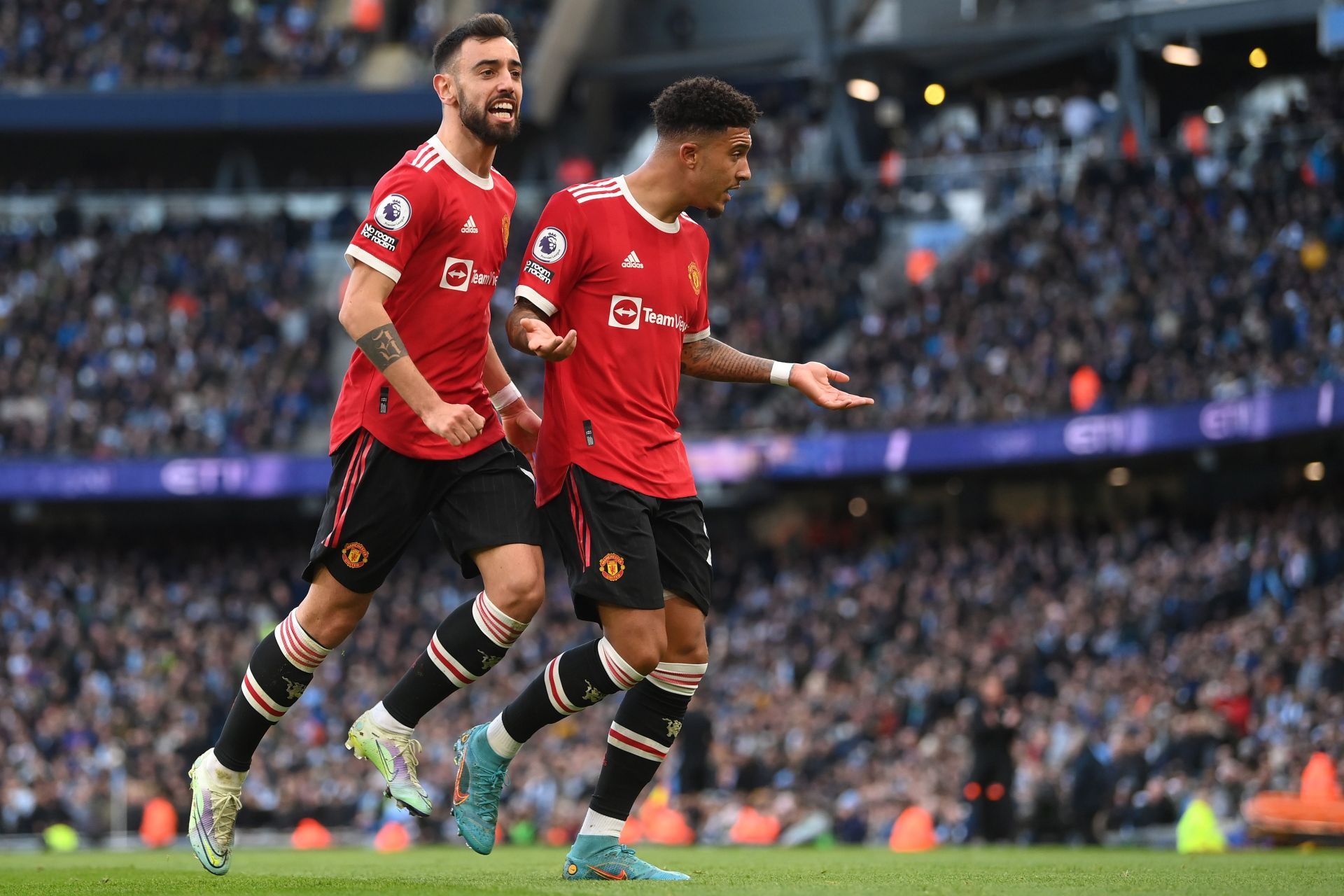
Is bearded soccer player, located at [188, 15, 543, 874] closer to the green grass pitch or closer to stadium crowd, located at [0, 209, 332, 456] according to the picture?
the green grass pitch

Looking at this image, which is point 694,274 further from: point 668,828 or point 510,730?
point 668,828

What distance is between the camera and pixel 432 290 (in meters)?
6.59

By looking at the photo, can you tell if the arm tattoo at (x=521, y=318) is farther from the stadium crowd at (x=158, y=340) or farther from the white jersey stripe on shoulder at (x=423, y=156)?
the stadium crowd at (x=158, y=340)

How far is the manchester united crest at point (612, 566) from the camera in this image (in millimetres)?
6336

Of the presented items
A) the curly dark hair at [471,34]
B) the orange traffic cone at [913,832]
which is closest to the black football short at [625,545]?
the curly dark hair at [471,34]

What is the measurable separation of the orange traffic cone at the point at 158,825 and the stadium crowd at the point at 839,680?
1.10 meters

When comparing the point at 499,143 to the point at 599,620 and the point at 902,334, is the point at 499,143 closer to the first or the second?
the point at 599,620

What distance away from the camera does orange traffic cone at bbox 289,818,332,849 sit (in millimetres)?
21359

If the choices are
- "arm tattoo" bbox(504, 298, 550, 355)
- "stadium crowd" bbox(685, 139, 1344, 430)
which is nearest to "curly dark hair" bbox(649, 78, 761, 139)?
"arm tattoo" bbox(504, 298, 550, 355)

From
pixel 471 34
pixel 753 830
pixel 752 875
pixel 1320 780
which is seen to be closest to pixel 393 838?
pixel 753 830

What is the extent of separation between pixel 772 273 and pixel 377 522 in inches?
979

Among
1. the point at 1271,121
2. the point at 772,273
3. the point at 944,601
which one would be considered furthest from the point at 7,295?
the point at 1271,121

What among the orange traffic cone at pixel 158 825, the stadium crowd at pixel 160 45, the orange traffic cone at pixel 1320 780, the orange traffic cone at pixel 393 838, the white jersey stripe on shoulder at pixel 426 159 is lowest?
the orange traffic cone at pixel 158 825

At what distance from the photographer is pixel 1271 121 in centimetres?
2639
